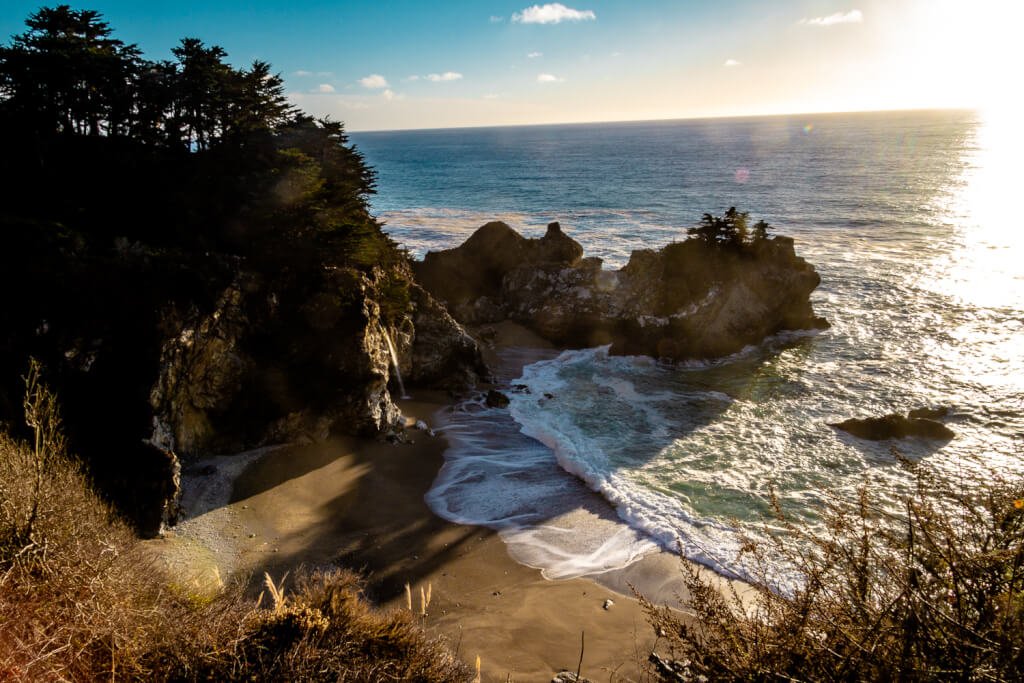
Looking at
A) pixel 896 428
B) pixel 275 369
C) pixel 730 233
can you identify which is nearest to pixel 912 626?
pixel 275 369

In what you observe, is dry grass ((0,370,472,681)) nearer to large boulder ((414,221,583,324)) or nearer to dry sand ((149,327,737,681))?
dry sand ((149,327,737,681))

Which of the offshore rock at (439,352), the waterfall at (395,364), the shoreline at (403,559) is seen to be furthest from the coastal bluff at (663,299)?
the shoreline at (403,559)

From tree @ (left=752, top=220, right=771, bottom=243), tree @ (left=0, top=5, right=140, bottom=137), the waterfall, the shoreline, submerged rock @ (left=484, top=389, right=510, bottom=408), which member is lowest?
the shoreline

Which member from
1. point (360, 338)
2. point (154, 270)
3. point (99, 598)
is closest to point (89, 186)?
point (154, 270)

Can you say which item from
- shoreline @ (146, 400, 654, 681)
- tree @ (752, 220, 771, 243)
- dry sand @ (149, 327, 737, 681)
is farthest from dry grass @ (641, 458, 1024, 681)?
tree @ (752, 220, 771, 243)

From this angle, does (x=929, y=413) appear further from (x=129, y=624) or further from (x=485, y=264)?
(x=129, y=624)
